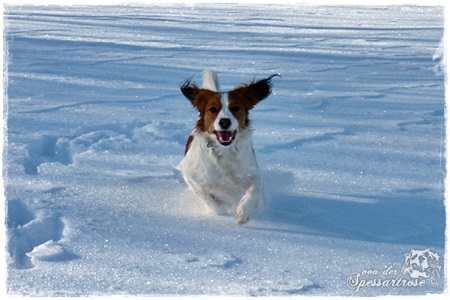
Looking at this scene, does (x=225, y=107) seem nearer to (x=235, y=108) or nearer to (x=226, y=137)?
(x=235, y=108)

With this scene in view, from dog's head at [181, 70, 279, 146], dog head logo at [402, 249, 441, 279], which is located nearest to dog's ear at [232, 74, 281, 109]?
dog's head at [181, 70, 279, 146]

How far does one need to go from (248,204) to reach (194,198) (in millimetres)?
583

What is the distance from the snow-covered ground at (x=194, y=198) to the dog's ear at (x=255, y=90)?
494 millimetres

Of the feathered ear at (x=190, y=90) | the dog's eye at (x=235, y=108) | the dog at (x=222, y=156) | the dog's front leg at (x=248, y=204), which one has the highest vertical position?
the feathered ear at (x=190, y=90)

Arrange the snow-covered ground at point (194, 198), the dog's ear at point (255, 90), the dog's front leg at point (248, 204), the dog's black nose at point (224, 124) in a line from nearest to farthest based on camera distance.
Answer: the snow-covered ground at point (194, 198)
the dog's front leg at point (248, 204)
the dog's black nose at point (224, 124)
the dog's ear at point (255, 90)

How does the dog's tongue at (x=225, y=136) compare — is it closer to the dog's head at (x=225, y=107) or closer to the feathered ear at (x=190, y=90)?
the dog's head at (x=225, y=107)

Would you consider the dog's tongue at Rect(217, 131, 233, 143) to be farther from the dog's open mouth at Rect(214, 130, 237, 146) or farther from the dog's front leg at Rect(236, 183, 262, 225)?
the dog's front leg at Rect(236, 183, 262, 225)

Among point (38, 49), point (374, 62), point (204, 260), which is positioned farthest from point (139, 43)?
point (204, 260)

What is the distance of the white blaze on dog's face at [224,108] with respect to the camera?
3.98m

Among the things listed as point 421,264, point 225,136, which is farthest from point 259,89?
point 421,264

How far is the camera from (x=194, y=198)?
413 cm

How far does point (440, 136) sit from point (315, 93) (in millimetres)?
2068

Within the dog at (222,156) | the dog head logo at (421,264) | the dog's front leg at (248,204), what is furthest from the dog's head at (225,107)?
the dog head logo at (421,264)

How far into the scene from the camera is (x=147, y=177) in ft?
14.6
